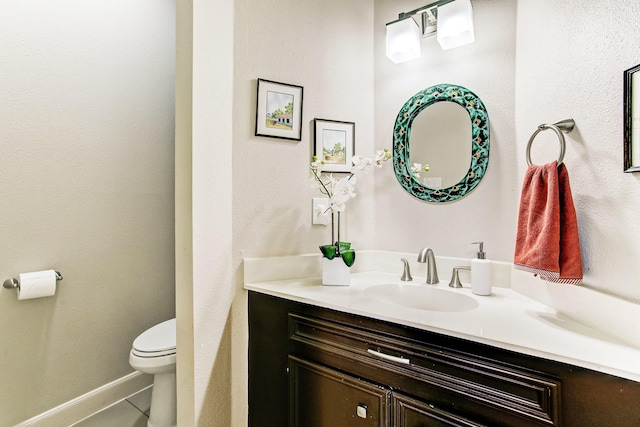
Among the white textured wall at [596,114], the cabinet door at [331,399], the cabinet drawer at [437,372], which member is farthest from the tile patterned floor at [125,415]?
the white textured wall at [596,114]

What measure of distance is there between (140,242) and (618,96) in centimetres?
242

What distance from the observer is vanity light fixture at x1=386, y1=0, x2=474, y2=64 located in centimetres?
136

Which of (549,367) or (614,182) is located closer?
(549,367)

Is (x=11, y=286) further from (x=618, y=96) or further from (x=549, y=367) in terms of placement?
(x=618, y=96)

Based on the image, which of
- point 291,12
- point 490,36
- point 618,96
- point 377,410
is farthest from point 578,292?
point 291,12

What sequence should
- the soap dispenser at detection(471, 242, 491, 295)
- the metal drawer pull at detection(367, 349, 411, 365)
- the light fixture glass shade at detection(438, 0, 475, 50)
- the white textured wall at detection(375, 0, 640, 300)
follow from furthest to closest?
the light fixture glass shade at detection(438, 0, 475, 50) → the soap dispenser at detection(471, 242, 491, 295) → the metal drawer pull at detection(367, 349, 411, 365) → the white textured wall at detection(375, 0, 640, 300)


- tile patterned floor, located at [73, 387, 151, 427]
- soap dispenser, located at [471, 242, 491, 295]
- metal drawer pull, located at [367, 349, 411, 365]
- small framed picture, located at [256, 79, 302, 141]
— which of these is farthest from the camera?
tile patterned floor, located at [73, 387, 151, 427]

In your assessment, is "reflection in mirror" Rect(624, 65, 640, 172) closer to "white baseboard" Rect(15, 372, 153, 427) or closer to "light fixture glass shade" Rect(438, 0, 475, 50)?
"light fixture glass shade" Rect(438, 0, 475, 50)

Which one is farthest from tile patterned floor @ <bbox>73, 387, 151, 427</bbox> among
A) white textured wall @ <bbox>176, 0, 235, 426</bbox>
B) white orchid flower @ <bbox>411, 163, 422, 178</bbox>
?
Result: white orchid flower @ <bbox>411, 163, 422, 178</bbox>

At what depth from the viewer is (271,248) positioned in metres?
1.49

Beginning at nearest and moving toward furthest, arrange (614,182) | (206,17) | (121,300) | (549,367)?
(549,367) < (614,182) < (206,17) < (121,300)

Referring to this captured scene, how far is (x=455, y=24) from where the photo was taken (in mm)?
1379

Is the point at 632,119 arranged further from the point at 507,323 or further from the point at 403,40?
the point at 403,40

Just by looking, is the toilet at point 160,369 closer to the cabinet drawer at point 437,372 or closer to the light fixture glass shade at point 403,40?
the cabinet drawer at point 437,372
